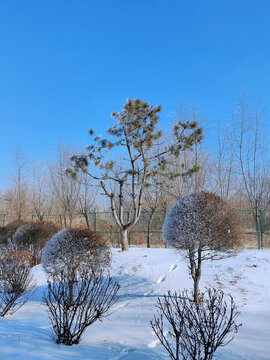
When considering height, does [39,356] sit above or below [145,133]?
below

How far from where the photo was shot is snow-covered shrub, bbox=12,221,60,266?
1128cm

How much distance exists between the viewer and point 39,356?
3.01 metres

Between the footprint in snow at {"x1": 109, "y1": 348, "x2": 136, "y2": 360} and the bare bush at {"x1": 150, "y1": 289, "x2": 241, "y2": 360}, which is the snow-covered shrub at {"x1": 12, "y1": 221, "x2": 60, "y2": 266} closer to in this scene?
the bare bush at {"x1": 150, "y1": 289, "x2": 241, "y2": 360}

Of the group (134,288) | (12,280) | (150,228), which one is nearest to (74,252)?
(12,280)

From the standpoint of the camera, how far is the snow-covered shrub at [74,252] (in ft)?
20.5

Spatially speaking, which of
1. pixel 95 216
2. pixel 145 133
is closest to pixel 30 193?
pixel 95 216

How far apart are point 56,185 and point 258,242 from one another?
1284 cm

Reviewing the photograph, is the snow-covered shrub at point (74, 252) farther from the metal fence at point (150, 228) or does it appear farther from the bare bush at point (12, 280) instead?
the metal fence at point (150, 228)

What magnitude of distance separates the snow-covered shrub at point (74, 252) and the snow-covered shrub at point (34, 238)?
4889 mm

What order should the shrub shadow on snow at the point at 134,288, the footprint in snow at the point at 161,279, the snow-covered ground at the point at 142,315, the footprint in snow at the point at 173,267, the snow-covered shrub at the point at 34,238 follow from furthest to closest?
the snow-covered shrub at the point at 34,238
the footprint in snow at the point at 173,267
the footprint in snow at the point at 161,279
the shrub shadow on snow at the point at 134,288
the snow-covered ground at the point at 142,315

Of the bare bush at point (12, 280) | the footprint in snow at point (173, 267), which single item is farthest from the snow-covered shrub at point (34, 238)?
the footprint in snow at point (173, 267)

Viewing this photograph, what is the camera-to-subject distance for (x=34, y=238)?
11.3m

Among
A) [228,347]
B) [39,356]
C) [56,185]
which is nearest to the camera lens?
[39,356]

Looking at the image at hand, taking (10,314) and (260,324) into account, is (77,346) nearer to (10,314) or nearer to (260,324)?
(10,314)
